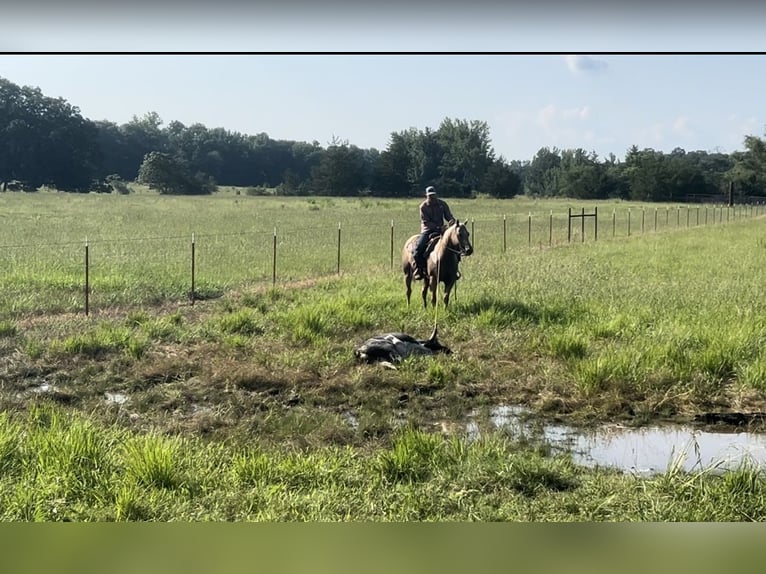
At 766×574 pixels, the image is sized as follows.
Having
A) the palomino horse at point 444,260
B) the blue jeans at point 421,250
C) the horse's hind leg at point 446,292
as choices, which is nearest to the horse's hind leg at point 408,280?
the palomino horse at point 444,260

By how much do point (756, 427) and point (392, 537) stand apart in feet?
11.7

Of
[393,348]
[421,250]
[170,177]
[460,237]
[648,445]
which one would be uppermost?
[170,177]

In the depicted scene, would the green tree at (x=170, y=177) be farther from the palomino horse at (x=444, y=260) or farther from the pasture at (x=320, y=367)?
the palomino horse at (x=444, y=260)

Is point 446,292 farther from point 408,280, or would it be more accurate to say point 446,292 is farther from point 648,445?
point 648,445

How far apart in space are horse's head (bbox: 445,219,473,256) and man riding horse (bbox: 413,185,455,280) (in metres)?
0.08

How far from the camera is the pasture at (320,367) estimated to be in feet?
14.0

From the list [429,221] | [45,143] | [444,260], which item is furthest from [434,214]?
[45,143]

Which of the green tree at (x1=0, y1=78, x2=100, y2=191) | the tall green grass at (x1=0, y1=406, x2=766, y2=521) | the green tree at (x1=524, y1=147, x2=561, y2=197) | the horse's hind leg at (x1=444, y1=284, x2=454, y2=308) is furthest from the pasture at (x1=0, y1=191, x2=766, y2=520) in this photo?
the green tree at (x1=524, y1=147, x2=561, y2=197)

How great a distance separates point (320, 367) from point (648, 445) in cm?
309

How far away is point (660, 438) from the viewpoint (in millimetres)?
5664

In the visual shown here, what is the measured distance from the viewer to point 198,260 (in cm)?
1174

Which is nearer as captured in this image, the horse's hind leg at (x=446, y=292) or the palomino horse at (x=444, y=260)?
the palomino horse at (x=444, y=260)

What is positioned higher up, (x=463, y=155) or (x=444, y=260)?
(x=463, y=155)

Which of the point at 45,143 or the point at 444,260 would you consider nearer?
the point at 45,143
